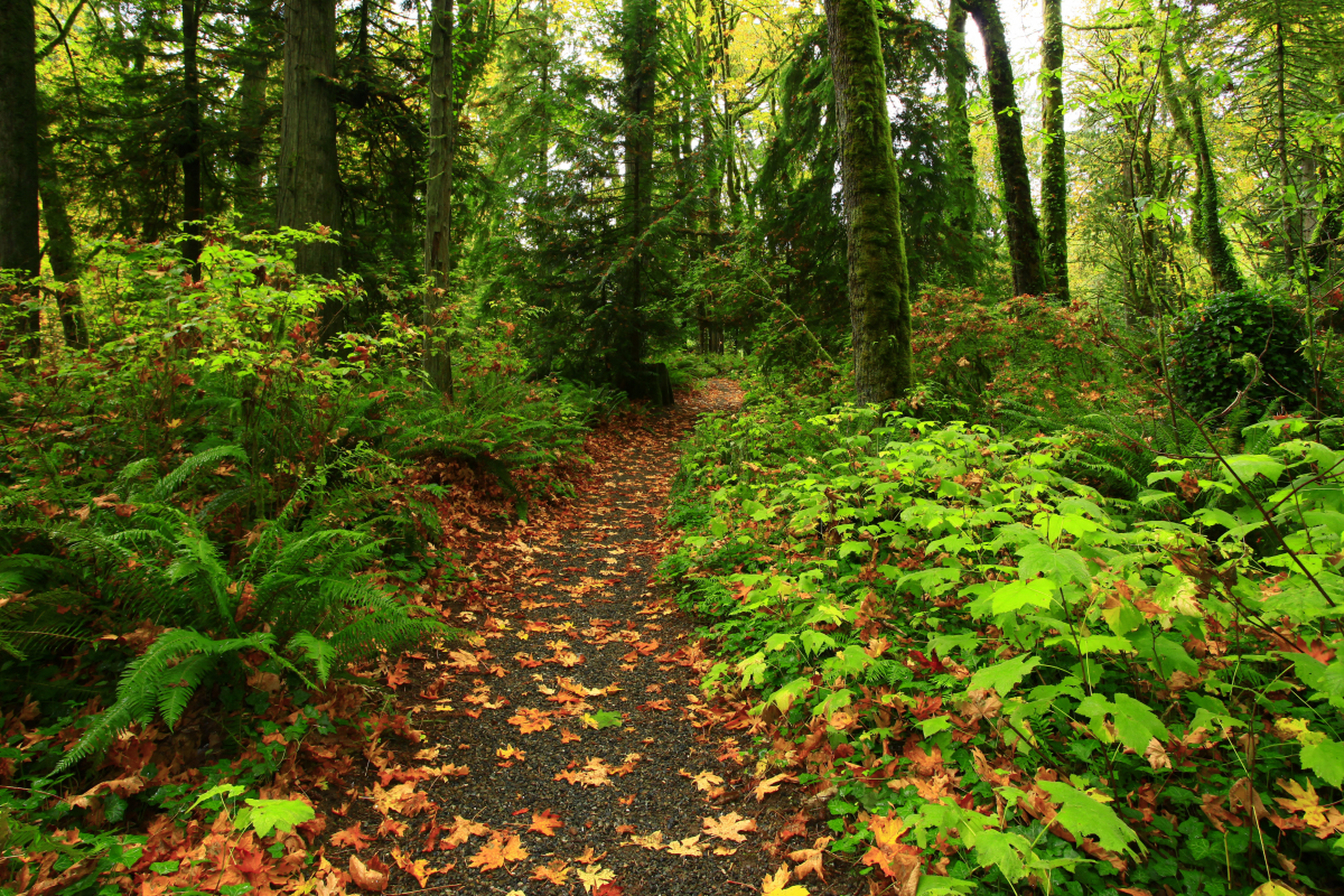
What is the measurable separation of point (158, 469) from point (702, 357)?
59.5 ft

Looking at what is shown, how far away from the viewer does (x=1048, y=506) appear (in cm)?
291

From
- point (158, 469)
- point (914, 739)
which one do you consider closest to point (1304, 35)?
point (914, 739)

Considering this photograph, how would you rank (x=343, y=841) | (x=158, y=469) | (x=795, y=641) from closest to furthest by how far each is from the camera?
(x=343, y=841) → (x=795, y=641) → (x=158, y=469)

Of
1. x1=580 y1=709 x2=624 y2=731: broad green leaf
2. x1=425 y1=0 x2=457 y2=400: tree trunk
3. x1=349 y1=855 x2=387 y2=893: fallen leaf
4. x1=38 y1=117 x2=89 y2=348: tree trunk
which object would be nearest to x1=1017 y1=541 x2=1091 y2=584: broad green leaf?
x1=580 y1=709 x2=624 y2=731: broad green leaf

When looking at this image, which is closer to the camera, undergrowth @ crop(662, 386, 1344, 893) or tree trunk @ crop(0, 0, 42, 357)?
undergrowth @ crop(662, 386, 1344, 893)

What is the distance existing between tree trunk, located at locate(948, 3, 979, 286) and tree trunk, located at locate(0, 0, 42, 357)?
11028mm

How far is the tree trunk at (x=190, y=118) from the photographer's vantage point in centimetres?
941

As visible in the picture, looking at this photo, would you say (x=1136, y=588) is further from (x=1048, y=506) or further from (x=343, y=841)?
(x=343, y=841)

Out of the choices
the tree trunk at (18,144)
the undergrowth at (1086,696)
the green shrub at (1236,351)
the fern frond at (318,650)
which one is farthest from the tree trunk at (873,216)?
the tree trunk at (18,144)

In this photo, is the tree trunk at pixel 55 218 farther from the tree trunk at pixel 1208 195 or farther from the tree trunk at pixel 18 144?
the tree trunk at pixel 1208 195

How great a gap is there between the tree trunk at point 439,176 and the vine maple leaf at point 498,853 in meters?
5.64

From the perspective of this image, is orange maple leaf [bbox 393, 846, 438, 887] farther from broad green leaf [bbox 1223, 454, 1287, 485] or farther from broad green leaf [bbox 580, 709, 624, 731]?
broad green leaf [bbox 1223, 454, 1287, 485]

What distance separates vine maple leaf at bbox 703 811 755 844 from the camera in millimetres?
2646

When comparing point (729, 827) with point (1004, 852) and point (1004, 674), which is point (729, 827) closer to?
point (1004, 852)
